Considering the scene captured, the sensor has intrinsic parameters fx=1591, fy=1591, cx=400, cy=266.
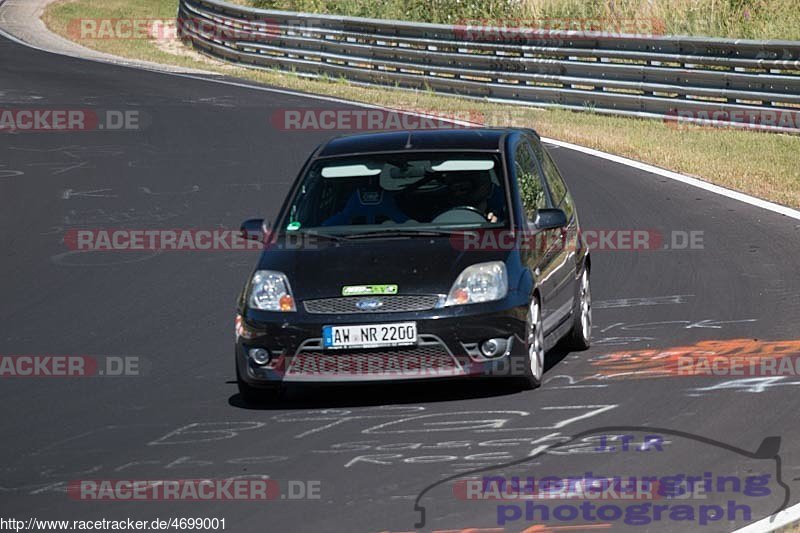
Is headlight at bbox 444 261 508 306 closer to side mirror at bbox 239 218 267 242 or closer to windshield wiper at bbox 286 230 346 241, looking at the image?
windshield wiper at bbox 286 230 346 241

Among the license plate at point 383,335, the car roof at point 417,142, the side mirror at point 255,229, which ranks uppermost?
the car roof at point 417,142

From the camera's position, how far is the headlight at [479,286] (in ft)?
29.5

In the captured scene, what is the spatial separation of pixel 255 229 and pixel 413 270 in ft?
4.47

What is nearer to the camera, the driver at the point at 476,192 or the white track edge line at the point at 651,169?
the driver at the point at 476,192

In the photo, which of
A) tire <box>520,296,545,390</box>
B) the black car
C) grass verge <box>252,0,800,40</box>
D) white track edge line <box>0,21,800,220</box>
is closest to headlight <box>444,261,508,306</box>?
the black car

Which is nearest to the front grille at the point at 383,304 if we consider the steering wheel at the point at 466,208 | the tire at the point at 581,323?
the steering wheel at the point at 466,208

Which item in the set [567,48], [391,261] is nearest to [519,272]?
[391,261]

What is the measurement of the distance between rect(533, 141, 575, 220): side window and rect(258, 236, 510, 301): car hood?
1598 millimetres

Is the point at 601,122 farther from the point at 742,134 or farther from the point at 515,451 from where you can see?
the point at 515,451

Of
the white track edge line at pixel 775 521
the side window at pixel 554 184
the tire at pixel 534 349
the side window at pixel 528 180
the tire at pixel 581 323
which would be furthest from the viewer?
the side window at pixel 554 184

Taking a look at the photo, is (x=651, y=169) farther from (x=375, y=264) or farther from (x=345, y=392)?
(x=375, y=264)

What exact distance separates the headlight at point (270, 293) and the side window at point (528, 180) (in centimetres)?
171

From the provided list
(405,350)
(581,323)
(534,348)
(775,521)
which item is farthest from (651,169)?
(775,521)

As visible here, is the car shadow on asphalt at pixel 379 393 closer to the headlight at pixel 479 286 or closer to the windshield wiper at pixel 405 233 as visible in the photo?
the headlight at pixel 479 286
